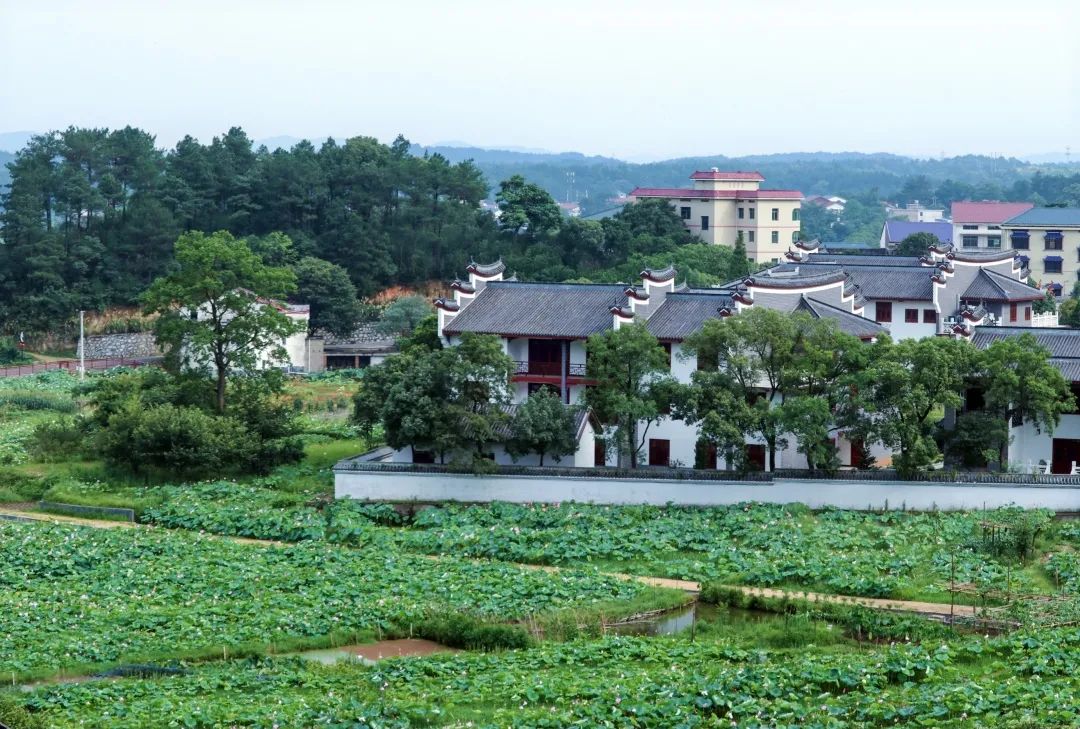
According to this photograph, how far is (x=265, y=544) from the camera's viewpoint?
2878cm

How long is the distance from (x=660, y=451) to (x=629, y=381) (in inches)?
75.7

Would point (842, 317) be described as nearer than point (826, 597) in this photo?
No

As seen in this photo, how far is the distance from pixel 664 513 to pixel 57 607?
442 inches

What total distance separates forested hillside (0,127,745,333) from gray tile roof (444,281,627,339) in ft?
63.8

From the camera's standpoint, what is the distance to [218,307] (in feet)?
119

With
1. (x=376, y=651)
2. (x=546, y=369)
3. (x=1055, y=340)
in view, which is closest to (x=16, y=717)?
(x=376, y=651)

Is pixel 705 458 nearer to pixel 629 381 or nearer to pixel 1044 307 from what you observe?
pixel 629 381

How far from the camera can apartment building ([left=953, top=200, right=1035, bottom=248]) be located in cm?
7725

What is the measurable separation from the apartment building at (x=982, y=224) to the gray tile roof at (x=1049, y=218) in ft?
33.4

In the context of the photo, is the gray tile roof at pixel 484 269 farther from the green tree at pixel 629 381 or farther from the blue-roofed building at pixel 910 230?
the blue-roofed building at pixel 910 230

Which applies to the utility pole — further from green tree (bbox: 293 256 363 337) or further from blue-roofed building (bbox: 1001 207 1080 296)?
blue-roofed building (bbox: 1001 207 1080 296)

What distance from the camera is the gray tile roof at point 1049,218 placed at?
212ft

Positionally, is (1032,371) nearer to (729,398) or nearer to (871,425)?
(871,425)

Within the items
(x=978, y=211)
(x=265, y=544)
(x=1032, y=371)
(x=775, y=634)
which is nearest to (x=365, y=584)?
(x=265, y=544)
